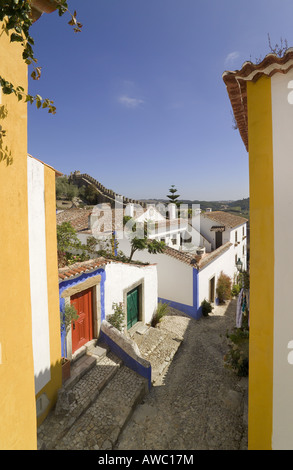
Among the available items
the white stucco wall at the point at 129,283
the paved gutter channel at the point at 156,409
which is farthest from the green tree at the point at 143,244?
the paved gutter channel at the point at 156,409

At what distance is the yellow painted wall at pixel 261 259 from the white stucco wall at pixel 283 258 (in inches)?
2.3

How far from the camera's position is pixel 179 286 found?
44.7 ft

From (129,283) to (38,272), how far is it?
15.7 feet

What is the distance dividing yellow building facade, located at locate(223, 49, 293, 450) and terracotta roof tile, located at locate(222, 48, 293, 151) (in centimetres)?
1

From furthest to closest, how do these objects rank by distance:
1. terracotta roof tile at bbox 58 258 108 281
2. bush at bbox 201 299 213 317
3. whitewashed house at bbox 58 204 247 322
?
1. bush at bbox 201 299 213 317
2. whitewashed house at bbox 58 204 247 322
3. terracotta roof tile at bbox 58 258 108 281

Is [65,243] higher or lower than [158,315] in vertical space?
higher

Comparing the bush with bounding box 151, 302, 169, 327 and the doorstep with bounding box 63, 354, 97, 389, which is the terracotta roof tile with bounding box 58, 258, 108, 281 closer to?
the doorstep with bounding box 63, 354, 97, 389

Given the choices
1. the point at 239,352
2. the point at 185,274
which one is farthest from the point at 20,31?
the point at 185,274

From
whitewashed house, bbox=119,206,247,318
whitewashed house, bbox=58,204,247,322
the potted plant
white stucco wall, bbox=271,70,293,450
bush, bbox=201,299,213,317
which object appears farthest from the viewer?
bush, bbox=201,299,213,317

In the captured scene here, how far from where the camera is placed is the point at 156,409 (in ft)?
21.1

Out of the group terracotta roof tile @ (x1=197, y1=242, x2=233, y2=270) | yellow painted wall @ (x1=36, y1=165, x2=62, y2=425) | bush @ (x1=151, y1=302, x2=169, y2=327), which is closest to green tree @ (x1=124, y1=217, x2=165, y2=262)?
bush @ (x1=151, y1=302, x2=169, y2=327)

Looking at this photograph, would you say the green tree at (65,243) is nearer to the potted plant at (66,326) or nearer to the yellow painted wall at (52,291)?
the potted plant at (66,326)

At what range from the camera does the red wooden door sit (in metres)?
7.29

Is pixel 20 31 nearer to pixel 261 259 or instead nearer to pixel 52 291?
pixel 261 259
